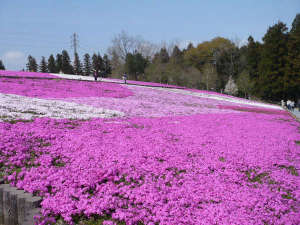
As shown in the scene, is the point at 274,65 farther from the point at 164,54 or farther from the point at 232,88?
the point at 164,54

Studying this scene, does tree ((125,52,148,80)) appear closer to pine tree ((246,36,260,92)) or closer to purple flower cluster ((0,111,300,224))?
pine tree ((246,36,260,92))

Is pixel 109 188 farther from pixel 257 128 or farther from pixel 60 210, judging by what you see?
pixel 257 128

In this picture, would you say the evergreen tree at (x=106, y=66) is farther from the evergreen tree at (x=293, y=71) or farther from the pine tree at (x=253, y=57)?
the evergreen tree at (x=293, y=71)

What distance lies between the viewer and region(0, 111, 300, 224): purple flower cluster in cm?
524

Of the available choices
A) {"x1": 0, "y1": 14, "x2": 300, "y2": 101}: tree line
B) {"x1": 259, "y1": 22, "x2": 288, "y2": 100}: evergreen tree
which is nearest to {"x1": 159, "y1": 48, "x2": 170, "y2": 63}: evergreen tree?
{"x1": 0, "y1": 14, "x2": 300, "y2": 101}: tree line

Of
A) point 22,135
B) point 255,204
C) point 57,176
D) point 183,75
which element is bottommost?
point 255,204

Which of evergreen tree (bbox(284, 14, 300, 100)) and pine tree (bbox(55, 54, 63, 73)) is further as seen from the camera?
pine tree (bbox(55, 54, 63, 73))

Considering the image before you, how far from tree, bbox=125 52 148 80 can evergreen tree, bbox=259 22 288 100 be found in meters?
43.7

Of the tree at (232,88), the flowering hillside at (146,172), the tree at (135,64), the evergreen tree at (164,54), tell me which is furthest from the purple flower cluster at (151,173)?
the evergreen tree at (164,54)

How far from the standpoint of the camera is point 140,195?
576 centimetres

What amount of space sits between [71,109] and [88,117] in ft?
9.02

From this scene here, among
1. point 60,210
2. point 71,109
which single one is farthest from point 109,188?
point 71,109

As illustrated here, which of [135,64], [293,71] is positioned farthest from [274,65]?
[135,64]

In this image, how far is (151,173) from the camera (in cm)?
711
